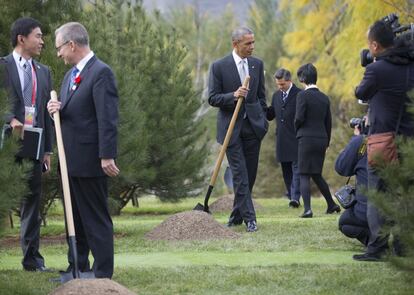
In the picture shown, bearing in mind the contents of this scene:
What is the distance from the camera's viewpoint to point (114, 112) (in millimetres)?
8219

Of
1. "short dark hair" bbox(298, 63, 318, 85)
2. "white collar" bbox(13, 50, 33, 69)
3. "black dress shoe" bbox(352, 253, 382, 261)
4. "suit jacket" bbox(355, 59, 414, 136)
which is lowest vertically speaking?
"black dress shoe" bbox(352, 253, 382, 261)

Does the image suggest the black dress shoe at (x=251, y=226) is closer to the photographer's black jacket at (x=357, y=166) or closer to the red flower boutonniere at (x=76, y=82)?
the photographer's black jacket at (x=357, y=166)

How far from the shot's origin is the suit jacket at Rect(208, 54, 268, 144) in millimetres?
12211

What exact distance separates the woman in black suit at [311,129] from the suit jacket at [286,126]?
2.13 m

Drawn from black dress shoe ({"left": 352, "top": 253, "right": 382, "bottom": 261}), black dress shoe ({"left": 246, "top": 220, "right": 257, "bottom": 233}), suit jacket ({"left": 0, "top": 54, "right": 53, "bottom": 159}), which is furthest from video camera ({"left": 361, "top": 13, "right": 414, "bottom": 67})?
black dress shoe ({"left": 246, "top": 220, "right": 257, "bottom": 233})

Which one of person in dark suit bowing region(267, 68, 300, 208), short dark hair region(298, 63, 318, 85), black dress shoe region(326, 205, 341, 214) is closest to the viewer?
short dark hair region(298, 63, 318, 85)

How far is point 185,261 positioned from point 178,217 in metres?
2.11

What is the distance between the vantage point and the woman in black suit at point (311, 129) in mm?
14473

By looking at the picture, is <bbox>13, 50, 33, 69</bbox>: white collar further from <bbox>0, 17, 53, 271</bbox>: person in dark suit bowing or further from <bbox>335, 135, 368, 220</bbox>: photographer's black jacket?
<bbox>335, 135, 368, 220</bbox>: photographer's black jacket

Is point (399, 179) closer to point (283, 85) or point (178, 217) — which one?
point (178, 217)

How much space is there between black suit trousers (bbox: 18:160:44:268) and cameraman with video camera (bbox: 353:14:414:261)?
2811 millimetres

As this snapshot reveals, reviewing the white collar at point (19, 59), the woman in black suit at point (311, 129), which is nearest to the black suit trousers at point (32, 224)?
the white collar at point (19, 59)

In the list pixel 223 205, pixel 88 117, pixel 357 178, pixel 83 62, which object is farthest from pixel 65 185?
pixel 223 205

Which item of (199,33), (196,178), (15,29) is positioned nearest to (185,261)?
(15,29)
